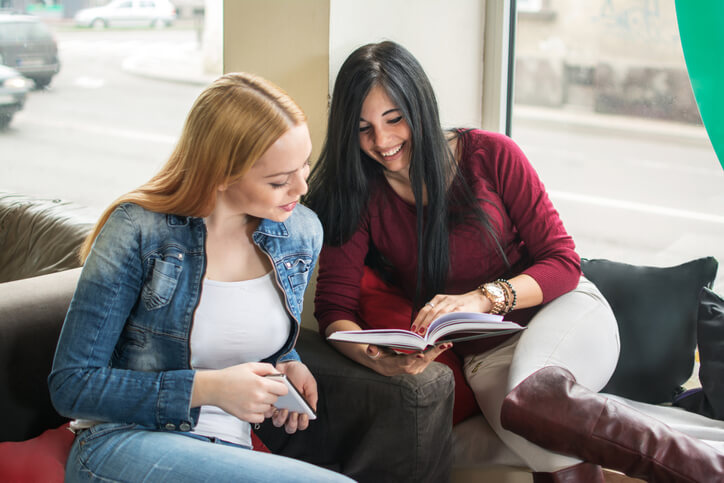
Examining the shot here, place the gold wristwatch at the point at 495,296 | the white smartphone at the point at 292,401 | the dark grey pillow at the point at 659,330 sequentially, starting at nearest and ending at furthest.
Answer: the white smartphone at the point at 292,401 → the gold wristwatch at the point at 495,296 → the dark grey pillow at the point at 659,330

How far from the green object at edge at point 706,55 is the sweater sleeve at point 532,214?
1.57 feet

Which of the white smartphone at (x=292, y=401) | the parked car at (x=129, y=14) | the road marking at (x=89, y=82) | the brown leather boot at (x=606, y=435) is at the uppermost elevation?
the parked car at (x=129, y=14)

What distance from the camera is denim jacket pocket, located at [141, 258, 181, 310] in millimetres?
1303

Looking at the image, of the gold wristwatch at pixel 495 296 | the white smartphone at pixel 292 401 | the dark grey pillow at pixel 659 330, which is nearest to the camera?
the white smartphone at pixel 292 401

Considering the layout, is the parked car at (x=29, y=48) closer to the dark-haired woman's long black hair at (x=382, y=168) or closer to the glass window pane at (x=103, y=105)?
the glass window pane at (x=103, y=105)

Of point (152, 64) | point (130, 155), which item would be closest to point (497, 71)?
point (152, 64)

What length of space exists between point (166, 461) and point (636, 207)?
1.72m

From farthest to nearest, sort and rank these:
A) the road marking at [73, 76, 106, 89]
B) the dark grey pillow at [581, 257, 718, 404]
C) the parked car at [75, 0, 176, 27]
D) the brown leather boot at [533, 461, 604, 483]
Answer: the road marking at [73, 76, 106, 89] → the parked car at [75, 0, 176, 27] → the dark grey pillow at [581, 257, 718, 404] → the brown leather boot at [533, 461, 604, 483]

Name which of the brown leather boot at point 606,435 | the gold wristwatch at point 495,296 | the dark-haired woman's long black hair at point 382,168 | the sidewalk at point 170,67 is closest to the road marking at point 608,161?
the dark-haired woman's long black hair at point 382,168

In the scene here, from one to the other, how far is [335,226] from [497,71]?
936 mm

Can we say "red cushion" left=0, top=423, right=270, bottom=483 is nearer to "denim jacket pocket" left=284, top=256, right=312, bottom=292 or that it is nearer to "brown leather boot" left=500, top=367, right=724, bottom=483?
"denim jacket pocket" left=284, top=256, right=312, bottom=292

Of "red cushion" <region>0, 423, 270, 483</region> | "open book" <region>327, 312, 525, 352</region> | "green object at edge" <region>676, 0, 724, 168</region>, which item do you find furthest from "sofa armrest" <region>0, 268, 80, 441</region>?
"green object at edge" <region>676, 0, 724, 168</region>

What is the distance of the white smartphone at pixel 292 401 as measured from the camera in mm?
1271

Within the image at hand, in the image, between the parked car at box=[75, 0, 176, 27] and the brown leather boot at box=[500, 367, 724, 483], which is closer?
the brown leather boot at box=[500, 367, 724, 483]
